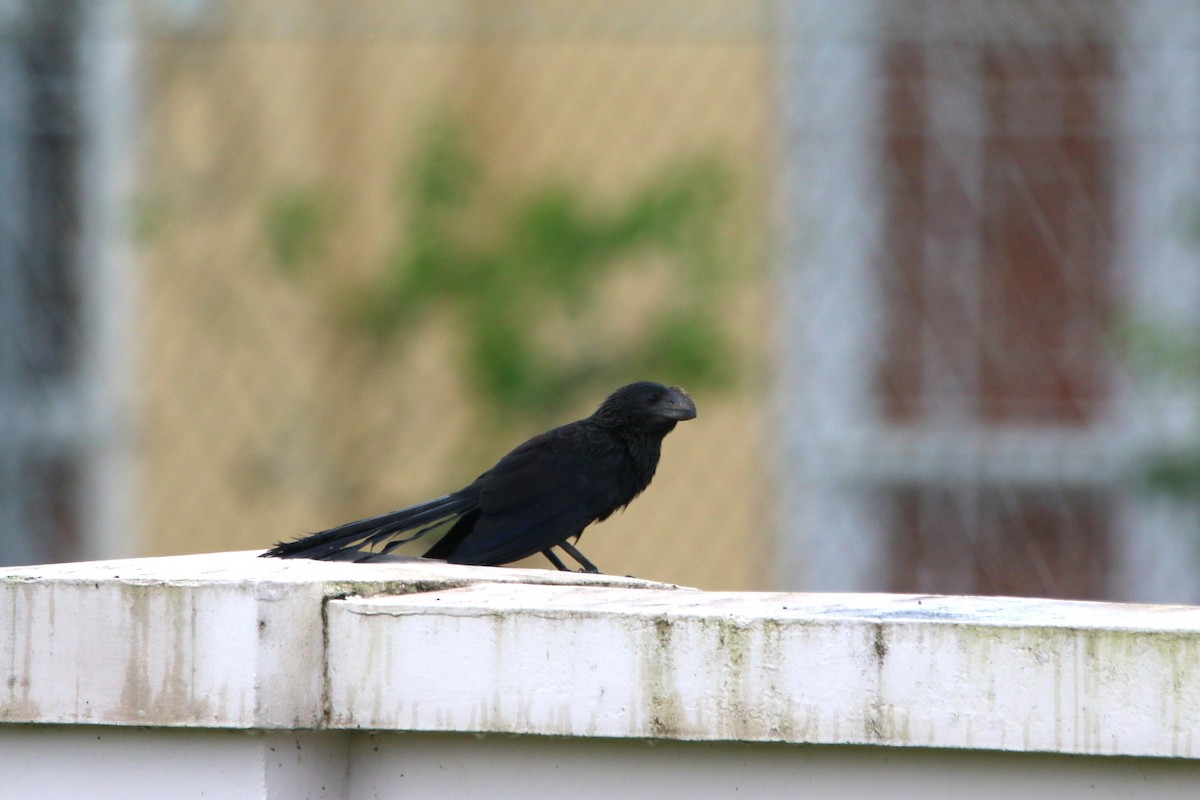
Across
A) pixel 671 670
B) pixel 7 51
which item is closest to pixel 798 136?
pixel 7 51

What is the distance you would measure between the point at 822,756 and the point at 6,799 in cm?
72

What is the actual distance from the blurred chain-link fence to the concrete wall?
11.2 feet

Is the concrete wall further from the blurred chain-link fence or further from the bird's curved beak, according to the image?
the blurred chain-link fence

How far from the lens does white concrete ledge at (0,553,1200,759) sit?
4.84 ft

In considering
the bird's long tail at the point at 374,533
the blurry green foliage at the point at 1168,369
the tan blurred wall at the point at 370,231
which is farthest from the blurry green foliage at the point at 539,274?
the bird's long tail at the point at 374,533

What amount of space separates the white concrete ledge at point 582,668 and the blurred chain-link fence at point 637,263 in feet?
11.2

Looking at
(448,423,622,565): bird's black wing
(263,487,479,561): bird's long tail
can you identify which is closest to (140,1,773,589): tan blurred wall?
(448,423,622,565): bird's black wing

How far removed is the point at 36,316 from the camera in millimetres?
5969

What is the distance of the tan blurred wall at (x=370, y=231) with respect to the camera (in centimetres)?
527

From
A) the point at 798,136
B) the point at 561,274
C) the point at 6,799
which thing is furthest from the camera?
the point at 798,136

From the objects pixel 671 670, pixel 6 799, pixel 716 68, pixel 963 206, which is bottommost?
pixel 6 799

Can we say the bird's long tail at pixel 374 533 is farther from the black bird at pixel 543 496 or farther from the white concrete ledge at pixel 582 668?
the white concrete ledge at pixel 582 668

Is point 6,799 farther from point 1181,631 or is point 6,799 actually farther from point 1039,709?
point 1181,631

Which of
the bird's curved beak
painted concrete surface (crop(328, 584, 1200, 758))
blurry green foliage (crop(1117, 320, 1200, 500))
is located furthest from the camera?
blurry green foliage (crop(1117, 320, 1200, 500))
